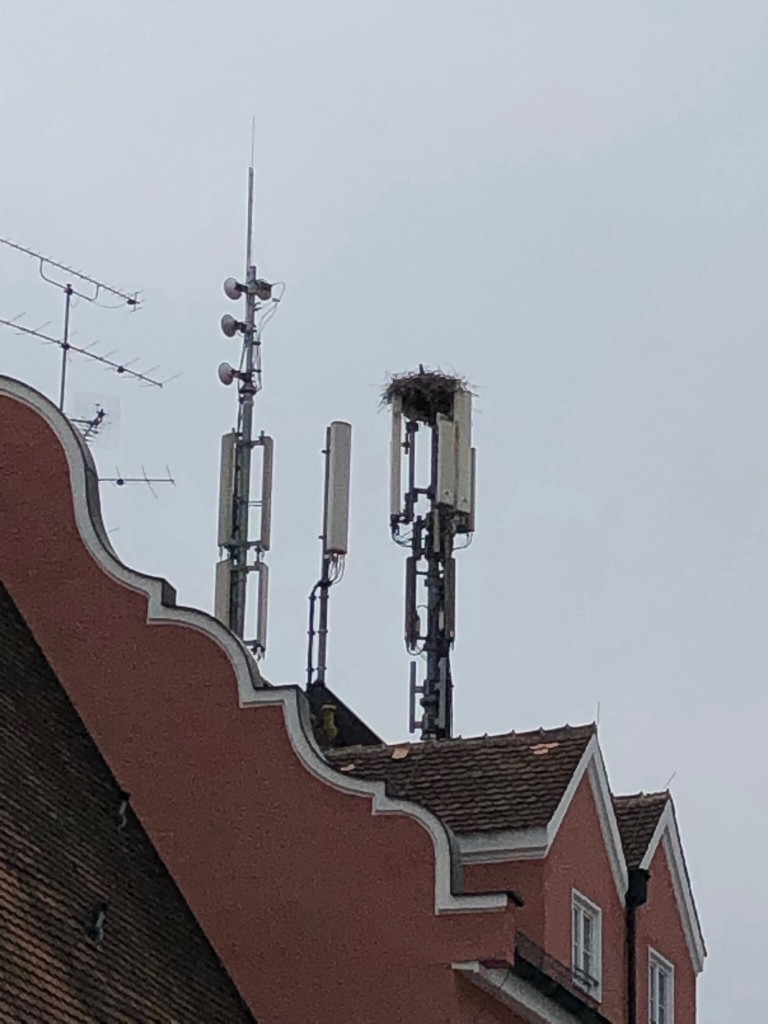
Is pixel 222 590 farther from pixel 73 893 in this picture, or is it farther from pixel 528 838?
pixel 73 893

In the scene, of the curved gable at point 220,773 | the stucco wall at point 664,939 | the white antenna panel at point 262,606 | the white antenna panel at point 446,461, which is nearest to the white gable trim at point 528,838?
the curved gable at point 220,773

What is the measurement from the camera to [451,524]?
164 ft

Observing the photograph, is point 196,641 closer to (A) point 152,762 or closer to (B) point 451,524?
(A) point 152,762

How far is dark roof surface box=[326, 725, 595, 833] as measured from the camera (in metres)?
25.8

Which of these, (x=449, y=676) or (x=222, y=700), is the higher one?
(x=449, y=676)

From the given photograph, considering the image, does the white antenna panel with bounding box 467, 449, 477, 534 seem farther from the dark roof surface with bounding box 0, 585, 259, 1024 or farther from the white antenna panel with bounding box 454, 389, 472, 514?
the dark roof surface with bounding box 0, 585, 259, 1024

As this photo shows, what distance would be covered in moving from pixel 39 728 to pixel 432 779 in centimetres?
429

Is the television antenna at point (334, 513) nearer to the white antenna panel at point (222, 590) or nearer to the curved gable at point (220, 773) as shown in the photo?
the white antenna panel at point (222, 590)

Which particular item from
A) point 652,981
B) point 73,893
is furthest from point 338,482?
point 73,893

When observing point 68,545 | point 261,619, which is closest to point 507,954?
point 68,545

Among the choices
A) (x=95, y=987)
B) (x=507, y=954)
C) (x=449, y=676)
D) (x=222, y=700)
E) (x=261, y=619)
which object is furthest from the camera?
(x=449, y=676)

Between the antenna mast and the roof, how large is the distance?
1934cm

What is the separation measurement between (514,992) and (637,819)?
5.45 m

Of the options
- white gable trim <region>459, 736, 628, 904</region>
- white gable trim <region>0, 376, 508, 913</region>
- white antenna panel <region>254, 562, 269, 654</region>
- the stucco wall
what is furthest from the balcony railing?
white antenna panel <region>254, 562, 269, 654</region>
